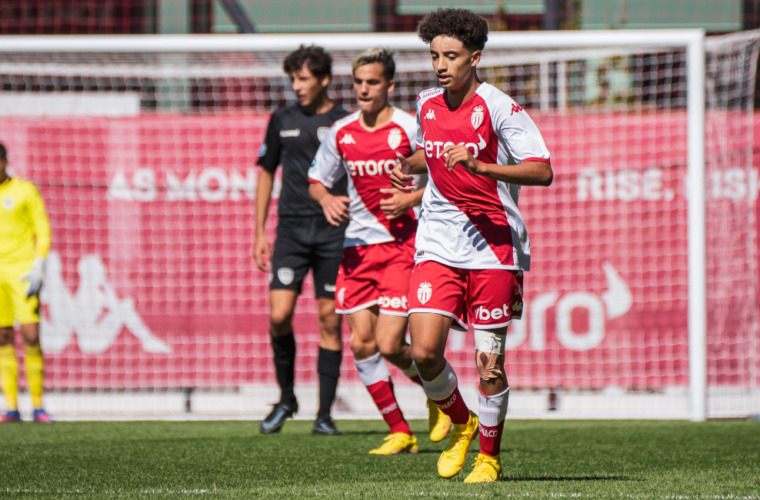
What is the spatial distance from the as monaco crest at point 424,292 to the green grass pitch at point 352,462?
0.75m

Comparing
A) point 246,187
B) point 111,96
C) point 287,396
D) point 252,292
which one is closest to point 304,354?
point 252,292

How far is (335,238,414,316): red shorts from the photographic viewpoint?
581 cm

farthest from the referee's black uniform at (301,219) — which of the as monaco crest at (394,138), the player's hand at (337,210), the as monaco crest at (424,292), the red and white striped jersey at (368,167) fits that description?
the as monaco crest at (424,292)

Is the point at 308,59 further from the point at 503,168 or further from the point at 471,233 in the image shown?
the point at 503,168

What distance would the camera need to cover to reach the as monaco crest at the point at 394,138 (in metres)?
5.88

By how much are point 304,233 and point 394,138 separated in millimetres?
1160

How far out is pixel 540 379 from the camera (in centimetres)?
909

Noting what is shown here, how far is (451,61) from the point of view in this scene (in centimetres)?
455

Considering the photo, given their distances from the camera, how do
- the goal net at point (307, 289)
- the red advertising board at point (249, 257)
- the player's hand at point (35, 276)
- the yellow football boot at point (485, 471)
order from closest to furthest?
the yellow football boot at point (485, 471) → the player's hand at point (35, 276) → the goal net at point (307, 289) → the red advertising board at point (249, 257)

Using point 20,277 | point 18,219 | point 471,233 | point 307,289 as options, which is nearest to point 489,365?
point 471,233

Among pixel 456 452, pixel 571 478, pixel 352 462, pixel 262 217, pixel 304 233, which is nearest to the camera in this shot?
pixel 456 452

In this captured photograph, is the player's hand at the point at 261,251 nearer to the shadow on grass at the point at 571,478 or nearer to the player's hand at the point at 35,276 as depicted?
the player's hand at the point at 35,276

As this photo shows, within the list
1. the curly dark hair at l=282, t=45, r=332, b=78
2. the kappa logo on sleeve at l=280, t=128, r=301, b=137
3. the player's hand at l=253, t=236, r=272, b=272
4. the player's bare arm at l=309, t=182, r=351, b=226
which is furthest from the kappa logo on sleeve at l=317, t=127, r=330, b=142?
the player's bare arm at l=309, t=182, r=351, b=226

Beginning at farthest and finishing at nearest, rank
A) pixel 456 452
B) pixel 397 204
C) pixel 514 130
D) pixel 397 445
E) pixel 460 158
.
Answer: pixel 397 445 < pixel 397 204 < pixel 456 452 < pixel 514 130 < pixel 460 158
